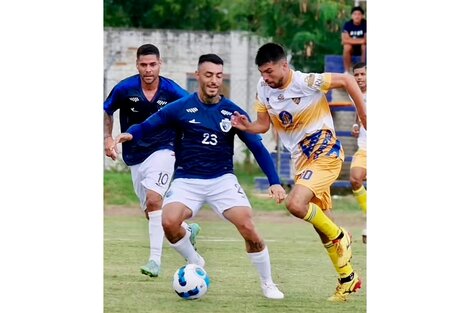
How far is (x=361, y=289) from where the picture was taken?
9289 millimetres

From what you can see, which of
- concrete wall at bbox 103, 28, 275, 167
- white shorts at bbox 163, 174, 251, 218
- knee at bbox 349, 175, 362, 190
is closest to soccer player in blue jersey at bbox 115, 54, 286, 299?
white shorts at bbox 163, 174, 251, 218

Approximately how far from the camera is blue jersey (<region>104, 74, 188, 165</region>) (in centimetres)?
936

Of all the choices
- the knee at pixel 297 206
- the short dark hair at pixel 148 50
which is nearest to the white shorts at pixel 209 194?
the knee at pixel 297 206

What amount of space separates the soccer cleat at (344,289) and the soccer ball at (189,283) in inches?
39.1

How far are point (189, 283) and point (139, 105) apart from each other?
1490 millimetres

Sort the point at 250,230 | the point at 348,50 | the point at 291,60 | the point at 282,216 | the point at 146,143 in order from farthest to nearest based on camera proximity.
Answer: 1. the point at 282,216
2. the point at 348,50
3. the point at 291,60
4. the point at 146,143
5. the point at 250,230

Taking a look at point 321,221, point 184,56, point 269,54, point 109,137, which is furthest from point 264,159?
point 184,56

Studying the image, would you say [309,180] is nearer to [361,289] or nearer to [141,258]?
[361,289]

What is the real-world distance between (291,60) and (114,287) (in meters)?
4.09

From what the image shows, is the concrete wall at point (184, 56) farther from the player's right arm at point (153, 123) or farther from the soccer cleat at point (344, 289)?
the soccer cleat at point (344, 289)

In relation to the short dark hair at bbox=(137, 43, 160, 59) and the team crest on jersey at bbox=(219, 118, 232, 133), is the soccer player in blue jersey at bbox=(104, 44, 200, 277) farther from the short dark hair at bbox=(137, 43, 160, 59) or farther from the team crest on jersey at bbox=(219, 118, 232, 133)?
the team crest on jersey at bbox=(219, 118, 232, 133)

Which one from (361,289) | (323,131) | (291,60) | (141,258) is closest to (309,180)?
(323,131)

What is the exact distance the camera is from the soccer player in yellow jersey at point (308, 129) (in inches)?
352

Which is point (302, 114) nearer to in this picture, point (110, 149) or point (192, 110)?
point (192, 110)
